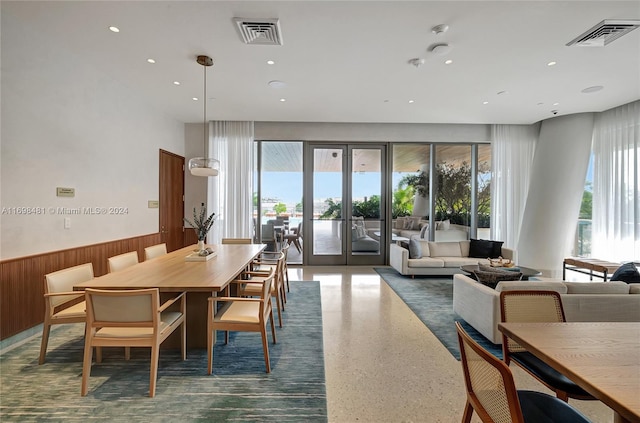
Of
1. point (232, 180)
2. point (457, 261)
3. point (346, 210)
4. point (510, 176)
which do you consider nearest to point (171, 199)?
point (232, 180)

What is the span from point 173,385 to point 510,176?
7232 mm

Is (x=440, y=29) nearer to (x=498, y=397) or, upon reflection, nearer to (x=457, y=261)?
(x=498, y=397)

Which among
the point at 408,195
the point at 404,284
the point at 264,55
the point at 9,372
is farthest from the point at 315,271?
the point at 9,372

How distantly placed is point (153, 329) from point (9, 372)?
1.34 meters

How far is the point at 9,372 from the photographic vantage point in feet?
7.61

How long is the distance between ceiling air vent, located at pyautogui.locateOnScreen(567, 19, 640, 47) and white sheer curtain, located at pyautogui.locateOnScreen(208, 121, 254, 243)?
5.28 meters

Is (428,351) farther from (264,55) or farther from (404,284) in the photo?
(264,55)

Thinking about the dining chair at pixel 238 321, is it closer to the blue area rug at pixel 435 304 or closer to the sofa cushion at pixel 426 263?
the blue area rug at pixel 435 304

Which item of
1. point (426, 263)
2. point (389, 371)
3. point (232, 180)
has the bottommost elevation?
point (389, 371)

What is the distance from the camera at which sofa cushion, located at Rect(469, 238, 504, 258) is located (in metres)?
5.65

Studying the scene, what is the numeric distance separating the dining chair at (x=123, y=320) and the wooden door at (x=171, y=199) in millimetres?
3875

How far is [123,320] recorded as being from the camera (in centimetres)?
203

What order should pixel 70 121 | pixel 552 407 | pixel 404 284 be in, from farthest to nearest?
pixel 404 284 → pixel 70 121 → pixel 552 407

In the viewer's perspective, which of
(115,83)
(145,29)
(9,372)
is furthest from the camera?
(115,83)
